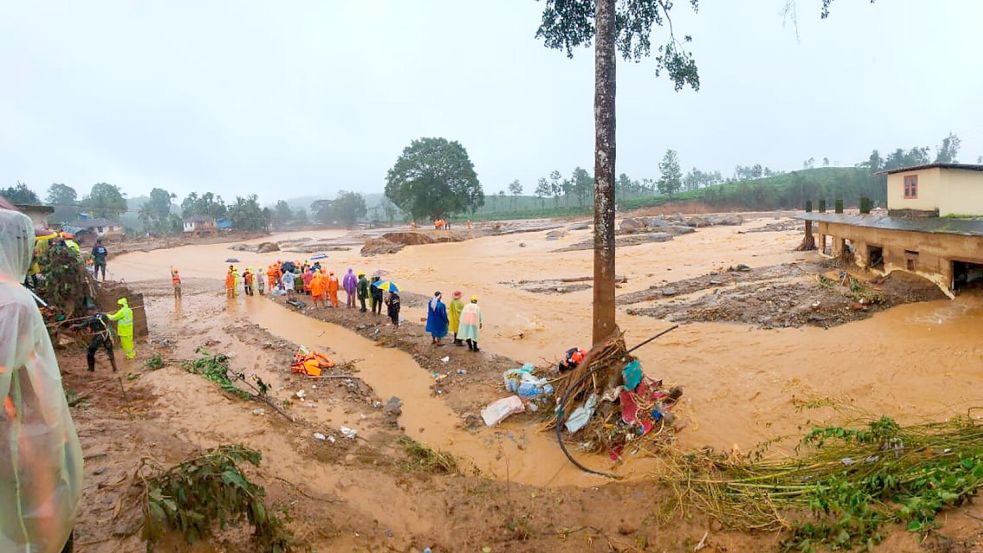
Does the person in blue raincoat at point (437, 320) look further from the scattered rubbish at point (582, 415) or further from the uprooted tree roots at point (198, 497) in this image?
the uprooted tree roots at point (198, 497)

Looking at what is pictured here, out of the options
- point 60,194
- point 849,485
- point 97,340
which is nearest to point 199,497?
point 849,485

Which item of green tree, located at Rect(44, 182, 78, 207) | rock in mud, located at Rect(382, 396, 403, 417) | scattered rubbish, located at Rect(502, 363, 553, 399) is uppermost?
green tree, located at Rect(44, 182, 78, 207)

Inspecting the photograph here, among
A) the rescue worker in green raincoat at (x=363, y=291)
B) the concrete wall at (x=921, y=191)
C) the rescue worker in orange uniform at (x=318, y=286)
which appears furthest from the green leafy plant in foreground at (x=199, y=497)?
the concrete wall at (x=921, y=191)

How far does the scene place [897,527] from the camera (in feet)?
10.6

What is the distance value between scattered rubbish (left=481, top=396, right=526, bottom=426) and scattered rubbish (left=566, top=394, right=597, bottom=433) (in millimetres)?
982

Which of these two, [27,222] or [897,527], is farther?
[897,527]

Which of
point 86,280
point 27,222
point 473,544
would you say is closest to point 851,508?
point 473,544

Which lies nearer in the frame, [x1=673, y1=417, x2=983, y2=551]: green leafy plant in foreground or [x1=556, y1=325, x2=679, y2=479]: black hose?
[x1=673, y1=417, x2=983, y2=551]: green leafy plant in foreground

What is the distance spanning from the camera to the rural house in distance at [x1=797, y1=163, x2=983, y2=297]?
1081 cm

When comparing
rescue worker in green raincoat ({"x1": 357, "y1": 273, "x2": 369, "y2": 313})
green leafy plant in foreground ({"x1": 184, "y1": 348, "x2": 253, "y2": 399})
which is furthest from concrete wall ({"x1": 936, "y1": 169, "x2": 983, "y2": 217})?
green leafy plant in foreground ({"x1": 184, "y1": 348, "x2": 253, "y2": 399})

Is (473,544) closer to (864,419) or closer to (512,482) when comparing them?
(512,482)

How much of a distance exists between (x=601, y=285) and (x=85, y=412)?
6673mm

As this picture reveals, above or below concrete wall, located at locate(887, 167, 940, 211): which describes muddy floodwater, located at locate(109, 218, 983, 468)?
below

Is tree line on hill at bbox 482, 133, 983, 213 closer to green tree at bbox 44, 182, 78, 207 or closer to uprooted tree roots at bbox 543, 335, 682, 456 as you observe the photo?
uprooted tree roots at bbox 543, 335, 682, 456
